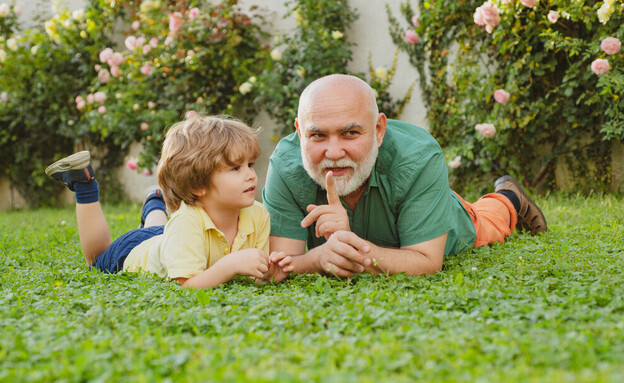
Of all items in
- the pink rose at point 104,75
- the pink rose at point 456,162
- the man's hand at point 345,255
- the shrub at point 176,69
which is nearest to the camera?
the man's hand at point 345,255

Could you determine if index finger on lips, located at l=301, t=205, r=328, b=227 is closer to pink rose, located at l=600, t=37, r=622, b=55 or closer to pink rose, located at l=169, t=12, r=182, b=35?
pink rose, located at l=600, t=37, r=622, b=55

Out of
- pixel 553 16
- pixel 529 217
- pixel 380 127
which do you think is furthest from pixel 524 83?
pixel 380 127

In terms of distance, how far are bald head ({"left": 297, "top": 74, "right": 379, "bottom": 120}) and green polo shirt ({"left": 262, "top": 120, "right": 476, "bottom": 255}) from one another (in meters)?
0.29

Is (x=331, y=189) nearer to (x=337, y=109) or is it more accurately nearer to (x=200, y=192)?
(x=337, y=109)

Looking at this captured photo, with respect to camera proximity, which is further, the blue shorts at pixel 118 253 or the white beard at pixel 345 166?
the blue shorts at pixel 118 253

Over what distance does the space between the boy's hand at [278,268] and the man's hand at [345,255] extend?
0.17 metres

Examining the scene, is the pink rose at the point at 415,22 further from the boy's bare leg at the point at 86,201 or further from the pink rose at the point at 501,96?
the boy's bare leg at the point at 86,201

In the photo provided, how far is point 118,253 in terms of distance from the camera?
10.7 feet

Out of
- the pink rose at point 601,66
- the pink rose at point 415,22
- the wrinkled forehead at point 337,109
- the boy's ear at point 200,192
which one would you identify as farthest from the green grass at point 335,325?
the pink rose at point 415,22

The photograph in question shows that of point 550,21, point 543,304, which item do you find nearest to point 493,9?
point 550,21

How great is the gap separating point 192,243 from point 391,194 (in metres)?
1.03

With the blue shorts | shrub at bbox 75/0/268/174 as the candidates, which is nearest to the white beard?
the blue shorts

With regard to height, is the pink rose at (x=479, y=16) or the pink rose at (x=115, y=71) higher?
the pink rose at (x=479, y=16)

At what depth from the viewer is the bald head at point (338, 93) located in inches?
108
